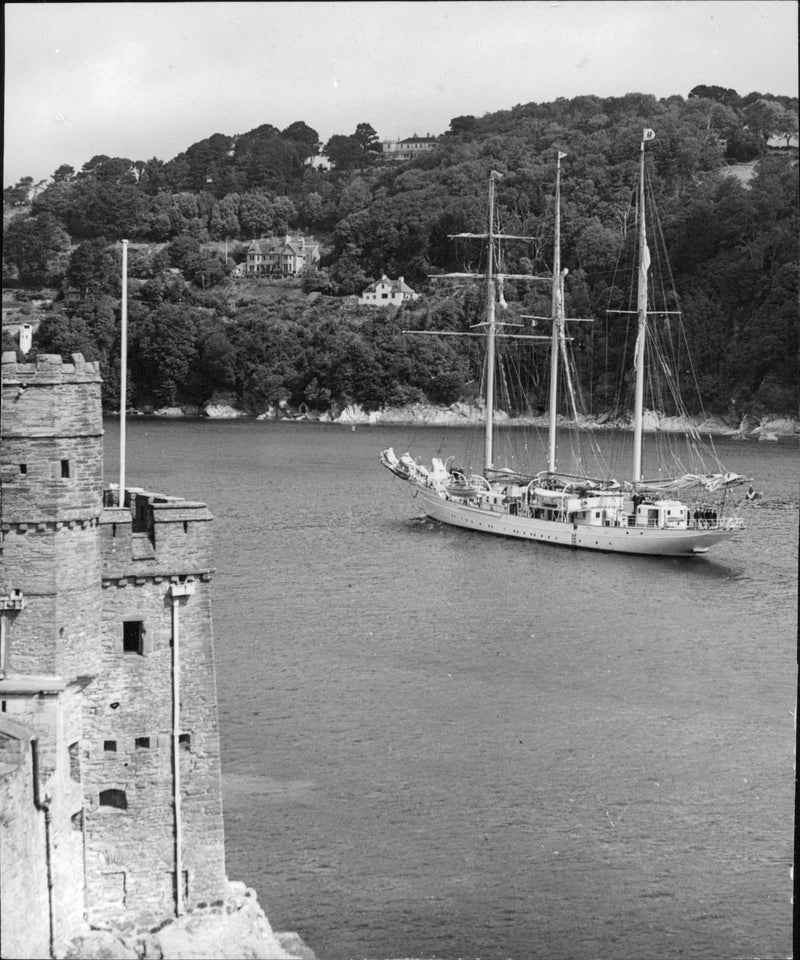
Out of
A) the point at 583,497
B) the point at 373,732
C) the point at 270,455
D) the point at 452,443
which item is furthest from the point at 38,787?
the point at 452,443

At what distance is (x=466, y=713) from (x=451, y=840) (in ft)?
31.7

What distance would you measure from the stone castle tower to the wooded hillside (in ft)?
313

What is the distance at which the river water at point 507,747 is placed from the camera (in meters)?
22.7

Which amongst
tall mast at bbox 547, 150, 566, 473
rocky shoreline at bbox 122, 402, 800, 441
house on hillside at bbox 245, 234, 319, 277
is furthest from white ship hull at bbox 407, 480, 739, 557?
house on hillside at bbox 245, 234, 319, 277

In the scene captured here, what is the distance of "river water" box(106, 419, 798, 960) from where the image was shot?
74.5 feet

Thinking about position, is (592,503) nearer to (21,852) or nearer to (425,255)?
(21,852)

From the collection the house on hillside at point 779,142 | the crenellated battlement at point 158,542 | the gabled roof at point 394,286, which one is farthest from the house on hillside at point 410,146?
the crenellated battlement at point 158,542

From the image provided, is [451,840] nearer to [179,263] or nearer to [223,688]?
[223,688]

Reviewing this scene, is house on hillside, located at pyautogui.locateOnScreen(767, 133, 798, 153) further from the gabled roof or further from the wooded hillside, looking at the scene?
the gabled roof

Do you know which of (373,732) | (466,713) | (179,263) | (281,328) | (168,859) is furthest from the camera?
(179,263)

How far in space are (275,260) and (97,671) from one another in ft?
521

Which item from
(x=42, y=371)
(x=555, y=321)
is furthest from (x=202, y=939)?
(x=555, y=321)

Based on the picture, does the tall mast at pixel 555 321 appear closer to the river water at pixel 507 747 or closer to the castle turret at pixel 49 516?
the river water at pixel 507 747

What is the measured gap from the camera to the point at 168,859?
17.9m
